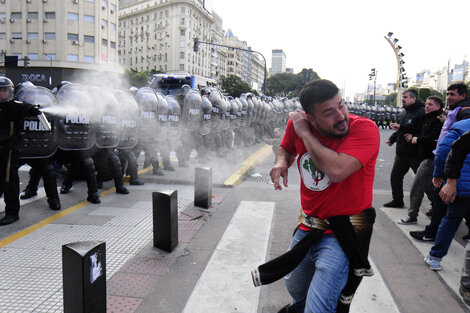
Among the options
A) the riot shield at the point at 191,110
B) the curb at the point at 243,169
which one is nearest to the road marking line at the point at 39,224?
the curb at the point at 243,169

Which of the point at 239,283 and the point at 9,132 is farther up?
the point at 9,132

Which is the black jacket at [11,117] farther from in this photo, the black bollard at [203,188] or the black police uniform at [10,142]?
the black bollard at [203,188]

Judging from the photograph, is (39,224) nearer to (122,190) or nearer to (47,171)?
(47,171)

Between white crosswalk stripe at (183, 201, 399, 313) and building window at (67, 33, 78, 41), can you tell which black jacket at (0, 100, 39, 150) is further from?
building window at (67, 33, 78, 41)

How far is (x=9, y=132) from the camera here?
15.4 feet

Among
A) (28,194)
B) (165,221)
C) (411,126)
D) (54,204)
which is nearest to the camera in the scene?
(165,221)

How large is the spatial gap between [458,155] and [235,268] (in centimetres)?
238

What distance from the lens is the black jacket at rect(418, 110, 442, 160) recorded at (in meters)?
5.09

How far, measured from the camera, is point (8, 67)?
134ft

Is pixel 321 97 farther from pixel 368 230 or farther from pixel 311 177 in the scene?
pixel 368 230

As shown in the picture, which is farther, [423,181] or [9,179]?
[423,181]

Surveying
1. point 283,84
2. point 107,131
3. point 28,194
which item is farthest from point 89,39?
point 107,131

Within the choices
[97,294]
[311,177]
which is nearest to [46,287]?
[97,294]

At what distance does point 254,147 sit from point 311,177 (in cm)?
1154
